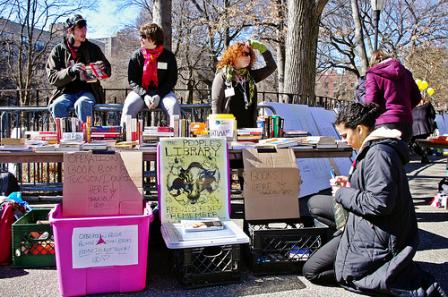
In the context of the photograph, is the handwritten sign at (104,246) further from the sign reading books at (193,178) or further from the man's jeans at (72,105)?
the man's jeans at (72,105)

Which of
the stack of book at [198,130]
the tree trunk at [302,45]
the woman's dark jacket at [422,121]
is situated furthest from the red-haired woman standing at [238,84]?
the woman's dark jacket at [422,121]

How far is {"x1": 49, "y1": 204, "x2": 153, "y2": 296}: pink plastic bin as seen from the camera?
10.4ft

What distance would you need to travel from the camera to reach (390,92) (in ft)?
16.6

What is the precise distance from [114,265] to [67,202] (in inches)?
26.6

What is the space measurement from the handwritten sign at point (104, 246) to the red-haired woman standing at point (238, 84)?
7.41 ft

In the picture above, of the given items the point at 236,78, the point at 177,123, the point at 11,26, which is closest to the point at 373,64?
the point at 236,78

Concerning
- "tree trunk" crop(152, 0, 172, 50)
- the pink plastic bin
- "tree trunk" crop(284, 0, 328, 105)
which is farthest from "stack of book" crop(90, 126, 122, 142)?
"tree trunk" crop(284, 0, 328, 105)

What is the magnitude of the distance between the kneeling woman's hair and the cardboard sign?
1587mm

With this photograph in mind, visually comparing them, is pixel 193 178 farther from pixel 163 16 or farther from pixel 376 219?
pixel 163 16

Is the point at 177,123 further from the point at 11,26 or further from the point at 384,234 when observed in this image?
the point at 11,26

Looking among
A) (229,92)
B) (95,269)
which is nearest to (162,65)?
(229,92)

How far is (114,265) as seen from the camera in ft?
10.6

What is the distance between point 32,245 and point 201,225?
1359 millimetres

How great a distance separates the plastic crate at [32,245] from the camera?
359cm
